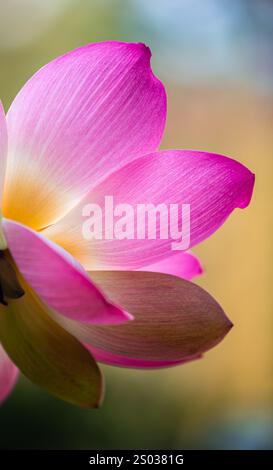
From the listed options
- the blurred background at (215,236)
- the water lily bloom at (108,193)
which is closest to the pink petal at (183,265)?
the water lily bloom at (108,193)

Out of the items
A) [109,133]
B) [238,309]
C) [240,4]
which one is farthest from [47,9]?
[109,133]

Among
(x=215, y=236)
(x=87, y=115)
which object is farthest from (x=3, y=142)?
(x=215, y=236)

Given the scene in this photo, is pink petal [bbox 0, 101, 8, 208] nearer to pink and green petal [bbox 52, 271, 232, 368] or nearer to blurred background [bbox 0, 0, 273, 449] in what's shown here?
pink and green petal [bbox 52, 271, 232, 368]

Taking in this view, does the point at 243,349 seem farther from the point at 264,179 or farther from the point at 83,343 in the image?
the point at 83,343

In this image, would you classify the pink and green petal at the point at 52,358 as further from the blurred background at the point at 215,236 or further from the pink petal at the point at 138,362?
the blurred background at the point at 215,236

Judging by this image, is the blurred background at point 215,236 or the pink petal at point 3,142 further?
the blurred background at point 215,236

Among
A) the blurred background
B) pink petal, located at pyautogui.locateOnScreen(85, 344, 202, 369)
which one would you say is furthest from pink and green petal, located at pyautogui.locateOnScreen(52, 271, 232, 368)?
the blurred background

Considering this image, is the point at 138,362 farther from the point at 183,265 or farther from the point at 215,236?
the point at 215,236
